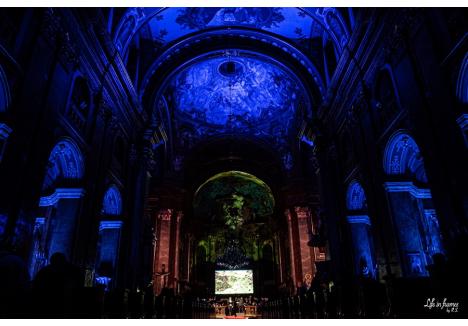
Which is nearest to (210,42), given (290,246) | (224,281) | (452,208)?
(452,208)

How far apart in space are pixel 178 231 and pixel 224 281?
259 inches

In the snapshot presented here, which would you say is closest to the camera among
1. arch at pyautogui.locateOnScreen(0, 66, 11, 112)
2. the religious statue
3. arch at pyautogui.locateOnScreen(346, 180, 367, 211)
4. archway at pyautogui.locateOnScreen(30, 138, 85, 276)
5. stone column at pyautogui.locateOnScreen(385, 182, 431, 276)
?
arch at pyautogui.locateOnScreen(0, 66, 11, 112)

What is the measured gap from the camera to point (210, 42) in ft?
42.8

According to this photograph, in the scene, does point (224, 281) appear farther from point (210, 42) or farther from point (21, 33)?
point (21, 33)

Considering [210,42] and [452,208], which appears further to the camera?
[210,42]

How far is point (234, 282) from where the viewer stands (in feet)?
75.3

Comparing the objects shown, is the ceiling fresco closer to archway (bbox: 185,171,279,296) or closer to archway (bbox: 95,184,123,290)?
archway (bbox: 95,184,123,290)

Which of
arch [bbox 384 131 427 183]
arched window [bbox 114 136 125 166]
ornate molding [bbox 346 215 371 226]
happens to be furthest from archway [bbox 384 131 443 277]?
arched window [bbox 114 136 125 166]

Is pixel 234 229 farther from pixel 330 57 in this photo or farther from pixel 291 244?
pixel 330 57

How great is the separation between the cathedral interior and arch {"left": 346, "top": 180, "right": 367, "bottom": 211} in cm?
5

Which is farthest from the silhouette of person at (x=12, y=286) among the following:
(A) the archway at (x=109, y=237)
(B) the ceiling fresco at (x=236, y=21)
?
(B) the ceiling fresco at (x=236, y=21)

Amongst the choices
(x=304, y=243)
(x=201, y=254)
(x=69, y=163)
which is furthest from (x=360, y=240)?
(x=201, y=254)

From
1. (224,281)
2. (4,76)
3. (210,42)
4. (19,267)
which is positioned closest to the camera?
(19,267)

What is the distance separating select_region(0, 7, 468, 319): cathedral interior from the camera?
532cm
